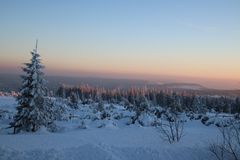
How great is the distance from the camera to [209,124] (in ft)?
130

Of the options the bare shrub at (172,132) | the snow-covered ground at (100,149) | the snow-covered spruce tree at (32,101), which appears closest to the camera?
the snow-covered ground at (100,149)

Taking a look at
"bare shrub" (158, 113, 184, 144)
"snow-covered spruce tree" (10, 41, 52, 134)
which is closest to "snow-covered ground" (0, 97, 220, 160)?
"bare shrub" (158, 113, 184, 144)

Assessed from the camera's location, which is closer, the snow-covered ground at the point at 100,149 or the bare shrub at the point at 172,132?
the snow-covered ground at the point at 100,149

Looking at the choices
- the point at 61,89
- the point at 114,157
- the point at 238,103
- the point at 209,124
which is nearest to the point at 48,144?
the point at 114,157

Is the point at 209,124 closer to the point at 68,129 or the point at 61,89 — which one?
the point at 68,129

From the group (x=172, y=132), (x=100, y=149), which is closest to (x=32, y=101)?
(x=100, y=149)

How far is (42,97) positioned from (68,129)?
17.1 feet

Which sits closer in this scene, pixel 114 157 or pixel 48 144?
pixel 114 157

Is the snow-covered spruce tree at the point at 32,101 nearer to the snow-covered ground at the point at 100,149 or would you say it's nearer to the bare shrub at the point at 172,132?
the snow-covered ground at the point at 100,149

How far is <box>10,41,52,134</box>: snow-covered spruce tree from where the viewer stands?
92.7 ft

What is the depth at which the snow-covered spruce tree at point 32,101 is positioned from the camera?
28.3 metres

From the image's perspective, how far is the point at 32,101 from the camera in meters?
28.3

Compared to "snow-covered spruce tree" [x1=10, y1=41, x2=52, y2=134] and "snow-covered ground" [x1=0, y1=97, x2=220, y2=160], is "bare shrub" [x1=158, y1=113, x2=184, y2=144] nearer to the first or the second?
"snow-covered ground" [x1=0, y1=97, x2=220, y2=160]

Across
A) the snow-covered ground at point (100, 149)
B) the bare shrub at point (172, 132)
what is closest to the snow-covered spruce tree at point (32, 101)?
the snow-covered ground at point (100, 149)
